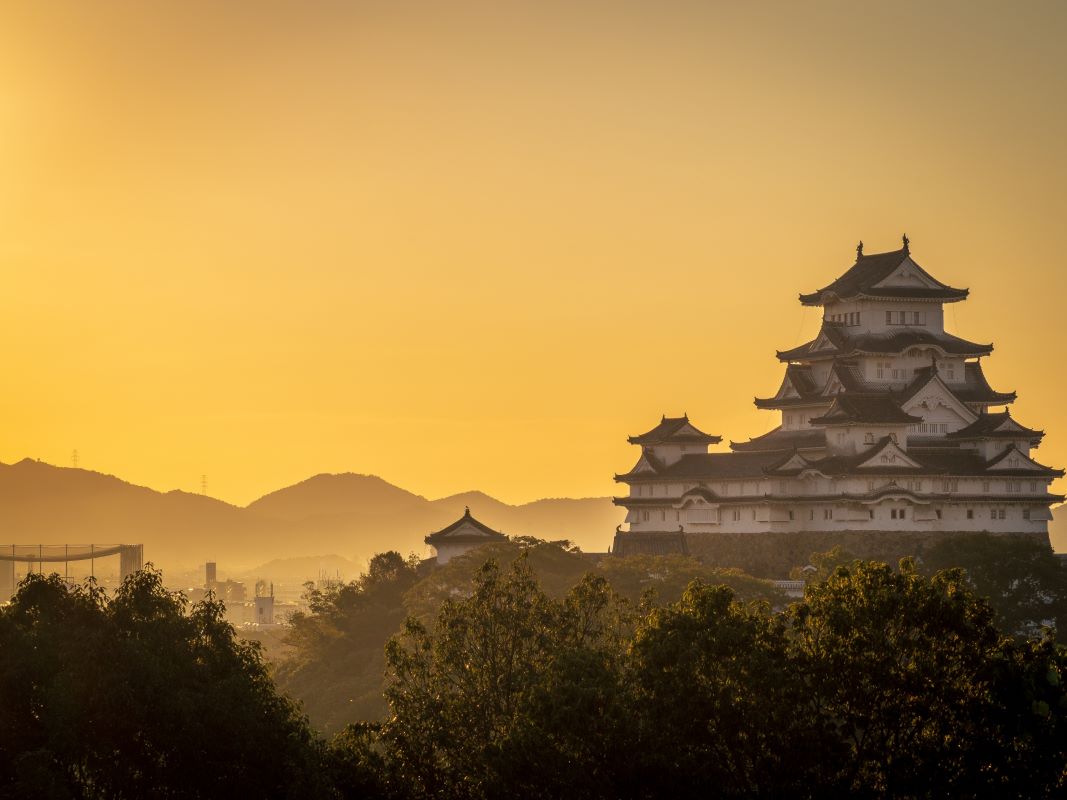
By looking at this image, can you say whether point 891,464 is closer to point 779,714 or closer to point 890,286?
point 890,286

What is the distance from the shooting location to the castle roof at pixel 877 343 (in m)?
92.9

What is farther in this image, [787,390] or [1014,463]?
[787,390]

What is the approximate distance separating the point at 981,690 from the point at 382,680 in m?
40.5

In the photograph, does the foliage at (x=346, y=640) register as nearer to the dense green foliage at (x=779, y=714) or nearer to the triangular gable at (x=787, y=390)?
the triangular gable at (x=787, y=390)

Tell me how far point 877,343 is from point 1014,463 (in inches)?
347

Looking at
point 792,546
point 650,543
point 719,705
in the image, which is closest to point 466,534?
point 650,543

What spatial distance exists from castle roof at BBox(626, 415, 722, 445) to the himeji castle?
0.25 feet

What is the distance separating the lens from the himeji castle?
88000 millimetres

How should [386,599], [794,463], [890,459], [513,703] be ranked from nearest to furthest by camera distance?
[513,703] → [890,459] → [794,463] → [386,599]

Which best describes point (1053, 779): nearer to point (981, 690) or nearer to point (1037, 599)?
point (981, 690)

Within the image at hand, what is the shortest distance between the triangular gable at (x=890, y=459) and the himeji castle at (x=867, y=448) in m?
0.06

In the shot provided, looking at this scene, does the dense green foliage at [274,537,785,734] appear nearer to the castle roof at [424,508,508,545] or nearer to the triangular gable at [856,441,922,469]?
the castle roof at [424,508,508,545]

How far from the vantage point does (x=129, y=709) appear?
3838cm

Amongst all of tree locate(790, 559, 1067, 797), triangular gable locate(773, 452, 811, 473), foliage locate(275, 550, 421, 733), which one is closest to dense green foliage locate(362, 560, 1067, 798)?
tree locate(790, 559, 1067, 797)
